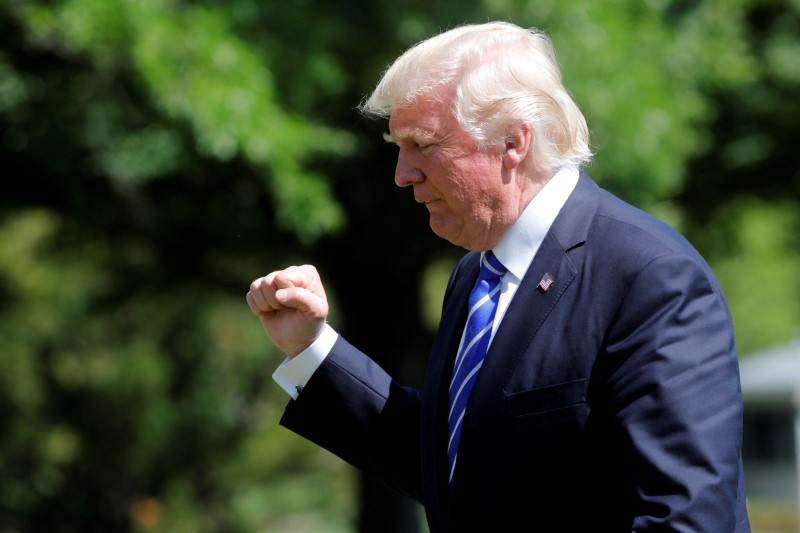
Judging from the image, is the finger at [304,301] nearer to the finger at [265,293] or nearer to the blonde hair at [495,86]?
the finger at [265,293]

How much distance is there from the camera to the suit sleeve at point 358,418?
2.37 meters

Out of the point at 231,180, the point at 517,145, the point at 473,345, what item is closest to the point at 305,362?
the point at 473,345

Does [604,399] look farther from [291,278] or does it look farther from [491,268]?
Result: [291,278]

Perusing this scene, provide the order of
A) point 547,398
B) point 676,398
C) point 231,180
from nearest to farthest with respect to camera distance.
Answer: point 676,398, point 547,398, point 231,180

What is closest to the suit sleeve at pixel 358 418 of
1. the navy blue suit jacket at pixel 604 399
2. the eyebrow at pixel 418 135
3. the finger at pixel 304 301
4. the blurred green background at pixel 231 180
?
the finger at pixel 304 301

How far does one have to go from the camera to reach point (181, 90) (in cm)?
542

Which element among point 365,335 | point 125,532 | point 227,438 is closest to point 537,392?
point 365,335

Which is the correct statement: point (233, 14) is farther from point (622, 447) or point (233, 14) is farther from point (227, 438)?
point (227, 438)

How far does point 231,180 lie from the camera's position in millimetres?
6871

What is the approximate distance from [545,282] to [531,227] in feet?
0.44

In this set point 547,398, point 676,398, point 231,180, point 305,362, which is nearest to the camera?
point 676,398

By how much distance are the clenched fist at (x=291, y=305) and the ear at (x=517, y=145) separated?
0.45 m

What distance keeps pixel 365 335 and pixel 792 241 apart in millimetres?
5196

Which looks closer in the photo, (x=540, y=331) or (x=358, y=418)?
(x=540, y=331)
